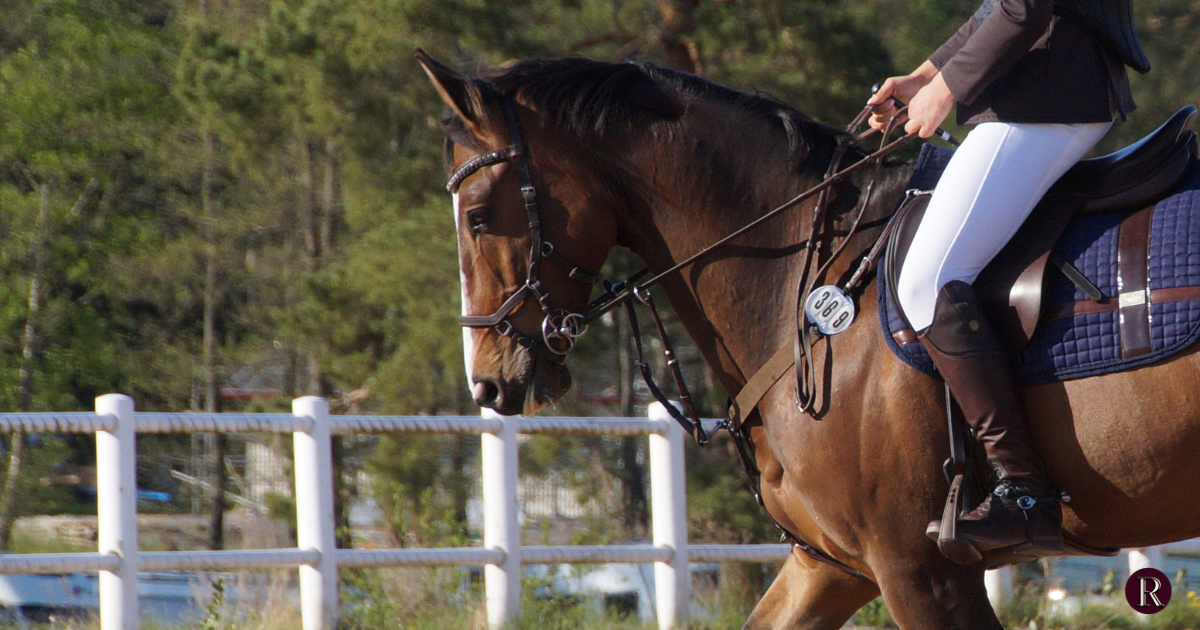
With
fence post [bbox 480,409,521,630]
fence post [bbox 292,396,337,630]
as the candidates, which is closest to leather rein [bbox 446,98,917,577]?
fence post [bbox 292,396,337,630]

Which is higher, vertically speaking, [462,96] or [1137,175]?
[462,96]

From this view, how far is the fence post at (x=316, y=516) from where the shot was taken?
5.84 m

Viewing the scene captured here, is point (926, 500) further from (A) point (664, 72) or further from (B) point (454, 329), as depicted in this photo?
(B) point (454, 329)

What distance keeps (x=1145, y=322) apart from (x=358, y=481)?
21.4 meters

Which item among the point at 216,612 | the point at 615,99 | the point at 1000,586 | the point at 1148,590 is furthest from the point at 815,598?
the point at 1000,586

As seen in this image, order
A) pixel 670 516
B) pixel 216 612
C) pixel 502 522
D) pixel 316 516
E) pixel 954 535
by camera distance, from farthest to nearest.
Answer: pixel 670 516
pixel 502 522
pixel 316 516
pixel 216 612
pixel 954 535

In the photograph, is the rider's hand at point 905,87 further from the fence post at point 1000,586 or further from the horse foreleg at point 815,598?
the fence post at point 1000,586

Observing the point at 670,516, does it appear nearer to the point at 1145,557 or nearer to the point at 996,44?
the point at 1145,557

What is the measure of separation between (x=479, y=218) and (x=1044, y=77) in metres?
1.43

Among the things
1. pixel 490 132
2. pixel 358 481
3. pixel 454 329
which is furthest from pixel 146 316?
pixel 490 132

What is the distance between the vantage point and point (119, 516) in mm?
5383

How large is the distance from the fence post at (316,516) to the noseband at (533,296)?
278 cm

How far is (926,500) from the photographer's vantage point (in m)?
2.95

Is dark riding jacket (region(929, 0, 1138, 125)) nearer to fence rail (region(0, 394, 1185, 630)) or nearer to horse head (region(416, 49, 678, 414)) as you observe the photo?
horse head (region(416, 49, 678, 414))
